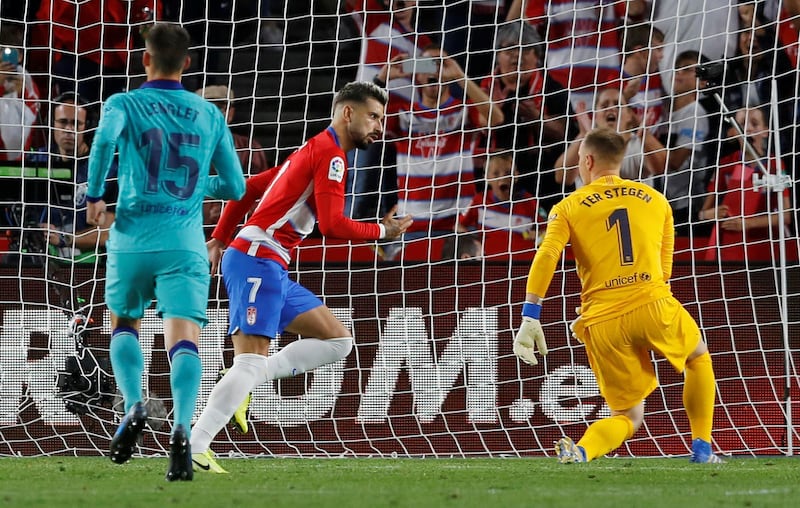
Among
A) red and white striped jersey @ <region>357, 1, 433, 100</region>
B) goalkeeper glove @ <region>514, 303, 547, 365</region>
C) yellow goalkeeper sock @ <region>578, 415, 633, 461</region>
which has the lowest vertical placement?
yellow goalkeeper sock @ <region>578, 415, 633, 461</region>

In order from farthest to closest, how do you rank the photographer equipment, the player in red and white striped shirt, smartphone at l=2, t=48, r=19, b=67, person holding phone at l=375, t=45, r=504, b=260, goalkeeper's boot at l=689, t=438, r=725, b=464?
smartphone at l=2, t=48, r=19, b=67, person holding phone at l=375, t=45, r=504, b=260, the photographer equipment, goalkeeper's boot at l=689, t=438, r=725, b=464, the player in red and white striped shirt

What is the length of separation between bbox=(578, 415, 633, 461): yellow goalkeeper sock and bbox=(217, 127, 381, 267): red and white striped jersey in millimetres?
1308

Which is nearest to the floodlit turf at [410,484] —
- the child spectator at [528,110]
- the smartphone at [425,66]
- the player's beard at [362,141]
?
the player's beard at [362,141]

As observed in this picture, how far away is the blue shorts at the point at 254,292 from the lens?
5.43 m

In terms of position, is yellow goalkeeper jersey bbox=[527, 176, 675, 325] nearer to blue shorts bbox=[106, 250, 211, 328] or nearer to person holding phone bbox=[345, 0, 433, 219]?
blue shorts bbox=[106, 250, 211, 328]

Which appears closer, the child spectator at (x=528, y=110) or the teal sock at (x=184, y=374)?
the teal sock at (x=184, y=374)

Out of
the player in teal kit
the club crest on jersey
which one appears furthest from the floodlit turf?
the club crest on jersey

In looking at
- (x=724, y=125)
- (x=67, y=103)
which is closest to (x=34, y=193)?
(x=67, y=103)

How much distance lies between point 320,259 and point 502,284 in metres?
1.34

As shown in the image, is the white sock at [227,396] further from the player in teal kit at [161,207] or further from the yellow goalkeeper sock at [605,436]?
the yellow goalkeeper sock at [605,436]

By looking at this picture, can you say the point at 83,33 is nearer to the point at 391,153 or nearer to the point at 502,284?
the point at 391,153

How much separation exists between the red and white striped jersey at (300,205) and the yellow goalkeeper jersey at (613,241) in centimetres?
90

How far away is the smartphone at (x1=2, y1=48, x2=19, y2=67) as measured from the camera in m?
9.14

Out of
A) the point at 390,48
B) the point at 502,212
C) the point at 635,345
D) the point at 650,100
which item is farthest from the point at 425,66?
the point at 635,345
